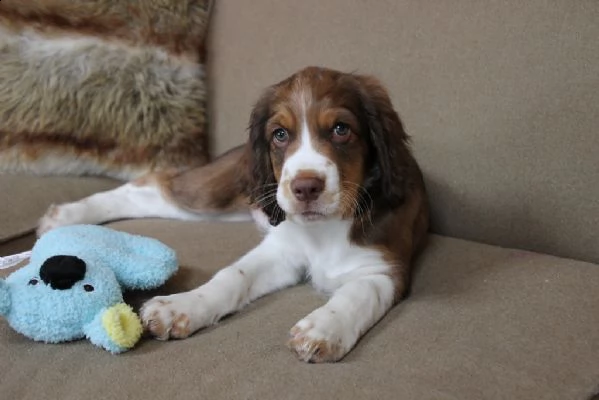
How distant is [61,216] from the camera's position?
2.54 meters

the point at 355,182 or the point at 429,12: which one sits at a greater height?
the point at 429,12

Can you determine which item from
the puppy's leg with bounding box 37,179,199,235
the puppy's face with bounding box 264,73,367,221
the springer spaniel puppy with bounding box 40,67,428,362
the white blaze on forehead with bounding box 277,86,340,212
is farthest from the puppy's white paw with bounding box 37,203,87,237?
the white blaze on forehead with bounding box 277,86,340,212

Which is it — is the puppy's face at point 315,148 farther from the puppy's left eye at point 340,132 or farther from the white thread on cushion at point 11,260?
the white thread on cushion at point 11,260

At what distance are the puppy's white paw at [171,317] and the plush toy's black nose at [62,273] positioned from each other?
18 cm

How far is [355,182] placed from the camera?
77.1 inches

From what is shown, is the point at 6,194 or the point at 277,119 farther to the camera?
the point at 6,194

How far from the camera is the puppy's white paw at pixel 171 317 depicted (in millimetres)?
1688

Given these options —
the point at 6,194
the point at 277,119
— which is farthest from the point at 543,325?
the point at 6,194

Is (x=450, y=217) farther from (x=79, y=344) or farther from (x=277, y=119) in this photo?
(x=79, y=344)

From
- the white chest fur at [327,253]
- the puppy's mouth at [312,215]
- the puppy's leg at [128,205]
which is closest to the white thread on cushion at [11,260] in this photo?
the puppy's leg at [128,205]

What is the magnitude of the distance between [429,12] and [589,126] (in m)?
0.68

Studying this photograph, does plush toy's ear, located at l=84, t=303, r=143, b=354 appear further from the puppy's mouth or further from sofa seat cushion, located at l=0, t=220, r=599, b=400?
the puppy's mouth

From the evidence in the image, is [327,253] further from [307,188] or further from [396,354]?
[396,354]

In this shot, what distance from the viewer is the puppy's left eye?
194 cm
